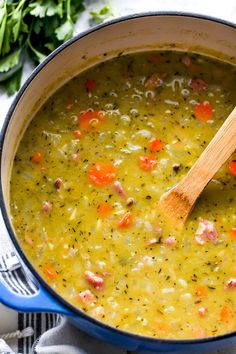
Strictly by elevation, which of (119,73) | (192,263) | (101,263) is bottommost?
(192,263)

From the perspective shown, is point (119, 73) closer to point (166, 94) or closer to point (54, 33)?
point (166, 94)

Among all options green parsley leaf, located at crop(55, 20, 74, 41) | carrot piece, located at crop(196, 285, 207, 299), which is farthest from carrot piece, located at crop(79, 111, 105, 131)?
carrot piece, located at crop(196, 285, 207, 299)

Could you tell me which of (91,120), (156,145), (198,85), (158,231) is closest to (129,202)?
(158,231)

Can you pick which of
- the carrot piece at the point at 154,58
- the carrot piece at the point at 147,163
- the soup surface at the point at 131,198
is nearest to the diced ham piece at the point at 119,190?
the soup surface at the point at 131,198

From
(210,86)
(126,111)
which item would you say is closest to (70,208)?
(126,111)

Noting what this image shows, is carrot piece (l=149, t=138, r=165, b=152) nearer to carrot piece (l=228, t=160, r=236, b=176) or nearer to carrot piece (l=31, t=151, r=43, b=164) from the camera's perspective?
carrot piece (l=228, t=160, r=236, b=176)

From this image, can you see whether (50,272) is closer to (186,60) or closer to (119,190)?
(119,190)
